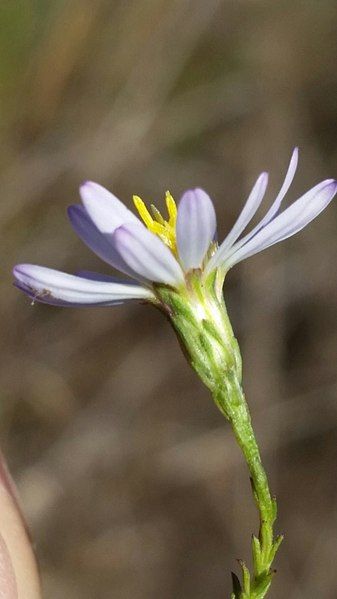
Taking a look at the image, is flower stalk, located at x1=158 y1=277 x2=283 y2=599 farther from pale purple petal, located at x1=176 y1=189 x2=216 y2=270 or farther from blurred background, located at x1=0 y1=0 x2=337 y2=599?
blurred background, located at x1=0 y1=0 x2=337 y2=599

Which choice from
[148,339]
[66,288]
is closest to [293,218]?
[66,288]

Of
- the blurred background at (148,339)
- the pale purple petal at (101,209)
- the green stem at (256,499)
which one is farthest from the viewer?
the blurred background at (148,339)

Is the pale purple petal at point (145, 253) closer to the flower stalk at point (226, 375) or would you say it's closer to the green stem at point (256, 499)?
the flower stalk at point (226, 375)

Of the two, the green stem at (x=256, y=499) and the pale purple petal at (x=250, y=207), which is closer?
the green stem at (x=256, y=499)

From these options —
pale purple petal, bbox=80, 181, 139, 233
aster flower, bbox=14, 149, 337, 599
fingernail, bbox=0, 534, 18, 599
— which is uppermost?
pale purple petal, bbox=80, 181, 139, 233

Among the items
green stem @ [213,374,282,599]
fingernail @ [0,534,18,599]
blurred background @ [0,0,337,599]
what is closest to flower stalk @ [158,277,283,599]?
green stem @ [213,374,282,599]

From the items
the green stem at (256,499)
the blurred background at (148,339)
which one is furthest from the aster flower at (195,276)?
the blurred background at (148,339)

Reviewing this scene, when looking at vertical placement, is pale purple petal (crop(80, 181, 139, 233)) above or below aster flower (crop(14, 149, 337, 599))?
above
